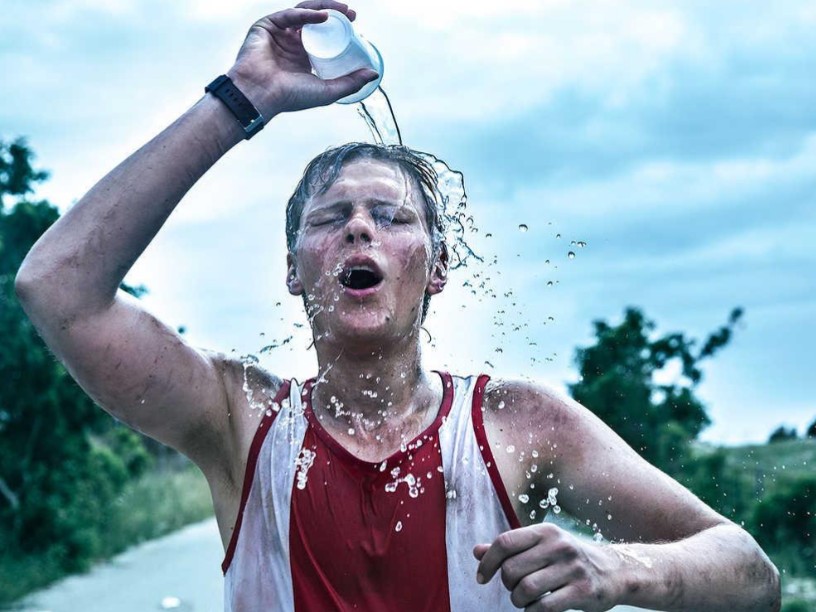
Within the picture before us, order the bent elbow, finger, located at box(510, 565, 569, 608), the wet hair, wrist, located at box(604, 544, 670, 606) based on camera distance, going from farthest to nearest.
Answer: the wet hair, the bent elbow, wrist, located at box(604, 544, 670, 606), finger, located at box(510, 565, 569, 608)

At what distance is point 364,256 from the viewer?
2.83 m

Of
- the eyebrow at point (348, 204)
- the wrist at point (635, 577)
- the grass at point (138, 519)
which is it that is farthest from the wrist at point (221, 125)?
the grass at point (138, 519)

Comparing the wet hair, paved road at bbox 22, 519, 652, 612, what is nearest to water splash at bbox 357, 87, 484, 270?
the wet hair

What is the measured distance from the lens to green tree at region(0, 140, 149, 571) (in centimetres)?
1103

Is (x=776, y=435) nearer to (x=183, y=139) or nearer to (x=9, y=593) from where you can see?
(x=9, y=593)

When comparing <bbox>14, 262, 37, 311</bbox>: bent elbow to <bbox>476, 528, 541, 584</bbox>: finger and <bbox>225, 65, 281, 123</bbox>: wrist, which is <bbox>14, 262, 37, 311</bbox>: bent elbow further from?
<bbox>476, 528, 541, 584</bbox>: finger

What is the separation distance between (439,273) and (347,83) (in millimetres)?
626

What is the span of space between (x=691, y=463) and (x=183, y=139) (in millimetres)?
12279

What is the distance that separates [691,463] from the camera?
13.9 m

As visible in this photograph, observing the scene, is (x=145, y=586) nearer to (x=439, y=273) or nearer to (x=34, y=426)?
(x=34, y=426)

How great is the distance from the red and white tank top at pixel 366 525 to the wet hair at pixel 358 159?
0.59 meters

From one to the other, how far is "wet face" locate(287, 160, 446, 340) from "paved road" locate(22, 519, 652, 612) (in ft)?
25.3

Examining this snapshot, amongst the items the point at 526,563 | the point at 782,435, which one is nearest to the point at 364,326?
the point at 526,563

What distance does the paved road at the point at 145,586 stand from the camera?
11.3 meters
